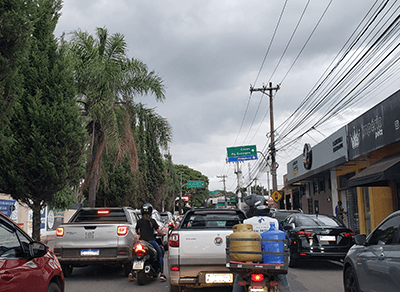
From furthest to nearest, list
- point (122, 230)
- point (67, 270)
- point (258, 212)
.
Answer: point (67, 270) → point (122, 230) → point (258, 212)

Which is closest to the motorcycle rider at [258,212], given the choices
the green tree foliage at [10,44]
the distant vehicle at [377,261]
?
the distant vehicle at [377,261]

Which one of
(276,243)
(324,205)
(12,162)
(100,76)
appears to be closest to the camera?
(276,243)

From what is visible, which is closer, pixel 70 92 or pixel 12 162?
pixel 12 162

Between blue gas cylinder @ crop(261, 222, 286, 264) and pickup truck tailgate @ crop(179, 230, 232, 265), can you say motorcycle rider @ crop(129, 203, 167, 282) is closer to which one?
pickup truck tailgate @ crop(179, 230, 232, 265)

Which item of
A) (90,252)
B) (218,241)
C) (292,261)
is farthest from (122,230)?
(292,261)

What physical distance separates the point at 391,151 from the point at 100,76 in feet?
38.1

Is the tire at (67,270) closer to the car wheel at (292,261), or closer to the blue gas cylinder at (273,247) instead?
the car wheel at (292,261)

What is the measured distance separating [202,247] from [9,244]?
332 cm

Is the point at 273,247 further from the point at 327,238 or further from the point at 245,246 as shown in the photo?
the point at 327,238

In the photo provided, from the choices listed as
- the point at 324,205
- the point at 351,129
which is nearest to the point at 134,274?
the point at 351,129

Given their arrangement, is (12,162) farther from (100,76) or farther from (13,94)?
(100,76)

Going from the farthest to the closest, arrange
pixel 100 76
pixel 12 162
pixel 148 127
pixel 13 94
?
pixel 148 127 < pixel 100 76 < pixel 12 162 < pixel 13 94

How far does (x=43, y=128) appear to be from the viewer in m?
11.4

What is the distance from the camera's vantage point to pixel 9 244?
424cm
